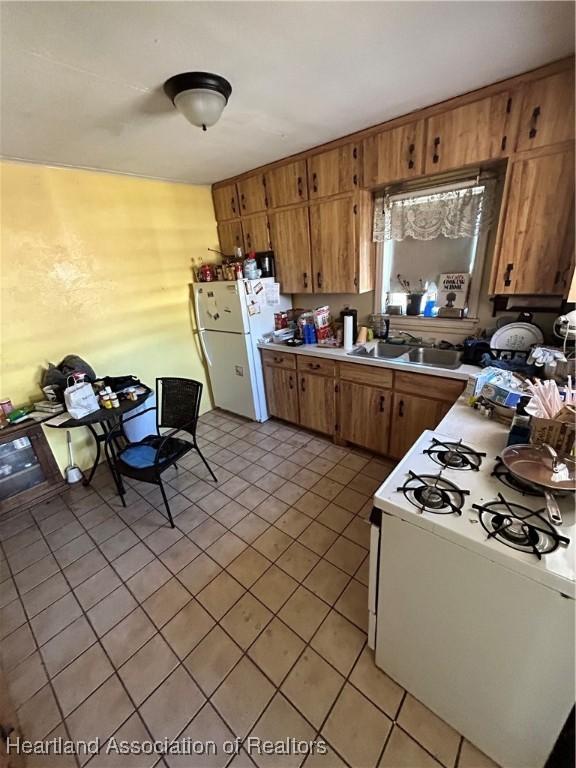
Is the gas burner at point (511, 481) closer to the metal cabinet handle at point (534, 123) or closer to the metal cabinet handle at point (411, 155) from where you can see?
the metal cabinet handle at point (534, 123)

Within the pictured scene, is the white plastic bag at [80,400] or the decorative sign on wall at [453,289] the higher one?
the decorative sign on wall at [453,289]

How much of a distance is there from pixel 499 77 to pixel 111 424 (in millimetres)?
3443

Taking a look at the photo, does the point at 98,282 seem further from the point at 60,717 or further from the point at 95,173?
the point at 60,717

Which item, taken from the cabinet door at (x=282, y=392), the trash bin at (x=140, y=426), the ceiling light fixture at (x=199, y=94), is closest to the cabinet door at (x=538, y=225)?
A: the ceiling light fixture at (x=199, y=94)

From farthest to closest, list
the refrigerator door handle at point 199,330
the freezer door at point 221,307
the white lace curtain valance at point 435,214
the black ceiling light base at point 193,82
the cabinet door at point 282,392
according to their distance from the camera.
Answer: the refrigerator door handle at point 199,330 < the cabinet door at point 282,392 < the freezer door at point 221,307 < the white lace curtain valance at point 435,214 < the black ceiling light base at point 193,82

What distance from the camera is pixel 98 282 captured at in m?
2.69

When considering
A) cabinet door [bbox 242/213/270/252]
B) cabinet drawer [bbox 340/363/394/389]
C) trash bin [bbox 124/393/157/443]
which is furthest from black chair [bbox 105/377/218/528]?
cabinet door [bbox 242/213/270/252]

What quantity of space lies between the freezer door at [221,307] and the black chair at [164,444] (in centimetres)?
89

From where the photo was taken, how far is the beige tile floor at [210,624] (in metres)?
1.19

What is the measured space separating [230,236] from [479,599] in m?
3.44

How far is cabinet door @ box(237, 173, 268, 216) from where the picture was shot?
284 cm

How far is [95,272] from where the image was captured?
8.73 ft

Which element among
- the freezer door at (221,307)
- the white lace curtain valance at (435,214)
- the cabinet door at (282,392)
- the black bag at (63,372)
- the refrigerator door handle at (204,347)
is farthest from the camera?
the refrigerator door handle at (204,347)

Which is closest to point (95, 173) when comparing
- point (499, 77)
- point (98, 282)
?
point (98, 282)
